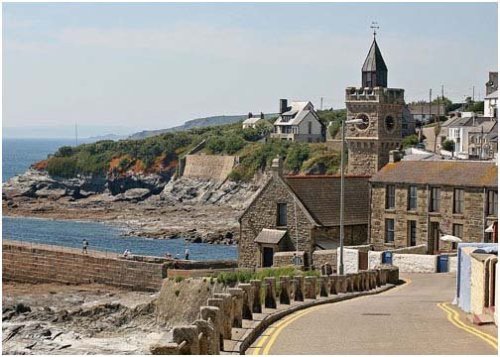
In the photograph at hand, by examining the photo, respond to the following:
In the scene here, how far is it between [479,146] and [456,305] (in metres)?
62.6

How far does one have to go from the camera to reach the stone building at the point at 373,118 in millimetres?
59875

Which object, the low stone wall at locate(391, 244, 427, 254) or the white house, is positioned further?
the white house

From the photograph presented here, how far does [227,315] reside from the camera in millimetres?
16938

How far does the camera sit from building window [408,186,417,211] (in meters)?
44.6

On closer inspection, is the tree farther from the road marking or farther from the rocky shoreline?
the road marking

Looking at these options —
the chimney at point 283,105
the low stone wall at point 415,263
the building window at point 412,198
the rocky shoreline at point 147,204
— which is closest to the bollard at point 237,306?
the low stone wall at point 415,263

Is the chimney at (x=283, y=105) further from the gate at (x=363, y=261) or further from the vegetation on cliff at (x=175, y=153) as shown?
the gate at (x=363, y=261)

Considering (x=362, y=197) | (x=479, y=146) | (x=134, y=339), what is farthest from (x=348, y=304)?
(x=479, y=146)

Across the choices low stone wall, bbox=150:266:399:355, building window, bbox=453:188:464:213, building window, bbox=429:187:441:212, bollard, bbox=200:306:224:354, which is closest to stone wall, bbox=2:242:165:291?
building window, bbox=429:187:441:212

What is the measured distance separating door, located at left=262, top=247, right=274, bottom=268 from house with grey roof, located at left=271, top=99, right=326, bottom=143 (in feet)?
280

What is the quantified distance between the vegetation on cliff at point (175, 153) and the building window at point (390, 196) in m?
69.0

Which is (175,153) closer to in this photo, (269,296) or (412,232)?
(412,232)

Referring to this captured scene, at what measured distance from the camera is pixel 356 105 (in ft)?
198

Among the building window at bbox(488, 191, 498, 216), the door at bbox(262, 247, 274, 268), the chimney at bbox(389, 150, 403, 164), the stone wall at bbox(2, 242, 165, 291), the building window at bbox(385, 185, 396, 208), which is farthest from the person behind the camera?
the stone wall at bbox(2, 242, 165, 291)
